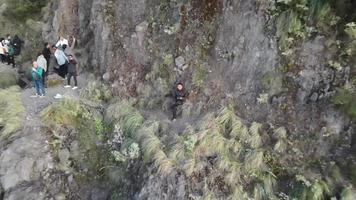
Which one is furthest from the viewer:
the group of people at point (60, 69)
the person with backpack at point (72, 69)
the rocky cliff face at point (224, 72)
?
the person with backpack at point (72, 69)

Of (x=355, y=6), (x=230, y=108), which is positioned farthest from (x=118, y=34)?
(x=355, y=6)

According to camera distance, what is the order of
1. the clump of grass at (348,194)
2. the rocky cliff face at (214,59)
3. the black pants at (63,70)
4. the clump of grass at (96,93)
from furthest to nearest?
the black pants at (63,70)
the clump of grass at (96,93)
the rocky cliff face at (214,59)
the clump of grass at (348,194)

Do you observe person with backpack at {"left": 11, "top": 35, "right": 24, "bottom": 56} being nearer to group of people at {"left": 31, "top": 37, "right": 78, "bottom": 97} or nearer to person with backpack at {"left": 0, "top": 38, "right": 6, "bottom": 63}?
person with backpack at {"left": 0, "top": 38, "right": 6, "bottom": 63}

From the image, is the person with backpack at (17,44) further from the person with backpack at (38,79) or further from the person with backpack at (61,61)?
the person with backpack at (38,79)

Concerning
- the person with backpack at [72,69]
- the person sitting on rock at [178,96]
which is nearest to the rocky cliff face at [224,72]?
the person sitting on rock at [178,96]

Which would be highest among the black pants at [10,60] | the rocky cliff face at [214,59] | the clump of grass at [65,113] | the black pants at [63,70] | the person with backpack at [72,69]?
the rocky cliff face at [214,59]

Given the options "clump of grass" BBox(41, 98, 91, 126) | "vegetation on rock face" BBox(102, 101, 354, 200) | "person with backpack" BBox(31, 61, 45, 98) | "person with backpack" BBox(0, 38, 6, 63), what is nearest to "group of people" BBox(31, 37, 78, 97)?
"person with backpack" BBox(31, 61, 45, 98)

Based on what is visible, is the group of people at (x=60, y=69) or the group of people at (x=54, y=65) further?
the group of people at (x=54, y=65)

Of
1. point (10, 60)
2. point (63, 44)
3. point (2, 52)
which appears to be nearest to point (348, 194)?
point (63, 44)
